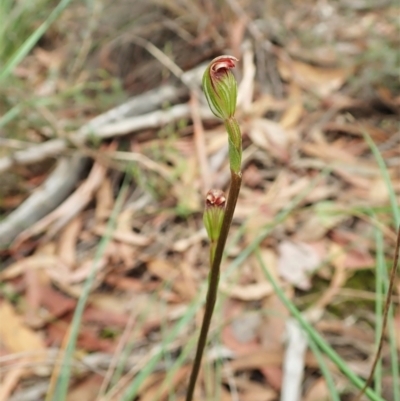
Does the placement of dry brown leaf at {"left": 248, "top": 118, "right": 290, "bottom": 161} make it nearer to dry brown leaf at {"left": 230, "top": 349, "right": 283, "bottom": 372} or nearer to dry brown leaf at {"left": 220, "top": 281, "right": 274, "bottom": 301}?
dry brown leaf at {"left": 220, "top": 281, "right": 274, "bottom": 301}

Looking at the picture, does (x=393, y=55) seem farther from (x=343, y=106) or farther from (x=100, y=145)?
(x=100, y=145)

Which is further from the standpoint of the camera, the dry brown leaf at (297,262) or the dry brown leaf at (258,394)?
the dry brown leaf at (297,262)

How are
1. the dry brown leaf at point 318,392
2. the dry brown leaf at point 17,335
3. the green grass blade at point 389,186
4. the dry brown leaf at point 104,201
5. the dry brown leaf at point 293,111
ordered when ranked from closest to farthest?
the green grass blade at point 389,186
the dry brown leaf at point 318,392
the dry brown leaf at point 17,335
the dry brown leaf at point 104,201
the dry brown leaf at point 293,111

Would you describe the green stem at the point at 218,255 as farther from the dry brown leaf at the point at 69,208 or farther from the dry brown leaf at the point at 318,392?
the dry brown leaf at the point at 69,208

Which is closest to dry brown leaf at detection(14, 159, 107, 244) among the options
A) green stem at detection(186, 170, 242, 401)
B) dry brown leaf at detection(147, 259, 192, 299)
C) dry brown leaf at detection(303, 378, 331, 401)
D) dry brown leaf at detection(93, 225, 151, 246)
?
dry brown leaf at detection(93, 225, 151, 246)

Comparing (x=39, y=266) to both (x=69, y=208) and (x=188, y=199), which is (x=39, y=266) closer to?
(x=69, y=208)

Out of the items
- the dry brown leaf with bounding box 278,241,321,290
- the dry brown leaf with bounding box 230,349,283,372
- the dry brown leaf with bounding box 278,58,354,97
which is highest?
the dry brown leaf with bounding box 278,58,354,97

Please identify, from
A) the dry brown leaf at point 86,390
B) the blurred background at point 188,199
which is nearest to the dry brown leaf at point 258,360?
the blurred background at point 188,199

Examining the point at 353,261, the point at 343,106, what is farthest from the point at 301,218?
the point at 343,106

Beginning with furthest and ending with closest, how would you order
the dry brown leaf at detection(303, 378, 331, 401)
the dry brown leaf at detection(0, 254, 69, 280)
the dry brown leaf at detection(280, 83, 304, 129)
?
1. the dry brown leaf at detection(280, 83, 304, 129)
2. the dry brown leaf at detection(0, 254, 69, 280)
3. the dry brown leaf at detection(303, 378, 331, 401)
